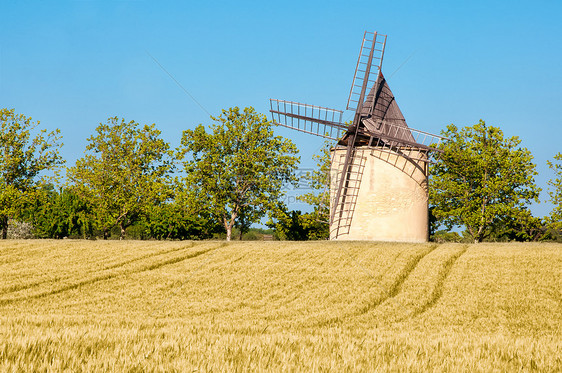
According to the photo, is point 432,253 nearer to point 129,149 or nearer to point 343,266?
point 343,266

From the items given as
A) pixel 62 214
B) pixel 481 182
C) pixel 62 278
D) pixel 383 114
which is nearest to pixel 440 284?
pixel 62 278

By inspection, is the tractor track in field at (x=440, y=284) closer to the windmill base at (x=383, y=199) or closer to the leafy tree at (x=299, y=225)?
the windmill base at (x=383, y=199)

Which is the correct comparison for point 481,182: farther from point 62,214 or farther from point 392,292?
point 62,214

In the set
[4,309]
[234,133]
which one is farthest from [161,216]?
[4,309]

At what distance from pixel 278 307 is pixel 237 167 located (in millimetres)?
25278

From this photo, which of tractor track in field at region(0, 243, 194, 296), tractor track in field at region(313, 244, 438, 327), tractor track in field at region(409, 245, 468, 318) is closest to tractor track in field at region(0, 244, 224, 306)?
tractor track in field at region(0, 243, 194, 296)

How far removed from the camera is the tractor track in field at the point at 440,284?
13698 mm

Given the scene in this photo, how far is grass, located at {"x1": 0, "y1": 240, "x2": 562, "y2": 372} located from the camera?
232 inches

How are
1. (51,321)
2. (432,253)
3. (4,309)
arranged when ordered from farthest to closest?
(432,253) < (4,309) < (51,321)

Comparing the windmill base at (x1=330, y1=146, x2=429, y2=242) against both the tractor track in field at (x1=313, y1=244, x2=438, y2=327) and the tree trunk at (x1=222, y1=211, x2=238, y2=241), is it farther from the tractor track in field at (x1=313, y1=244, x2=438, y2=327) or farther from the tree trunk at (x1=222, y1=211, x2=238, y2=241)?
the tree trunk at (x1=222, y1=211, x2=238, y2=241)

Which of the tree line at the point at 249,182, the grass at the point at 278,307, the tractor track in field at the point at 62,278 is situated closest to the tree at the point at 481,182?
the tree line at the point at 249,182

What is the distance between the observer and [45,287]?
15883mm

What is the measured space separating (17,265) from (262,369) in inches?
701

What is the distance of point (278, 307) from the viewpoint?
44.5 feet
